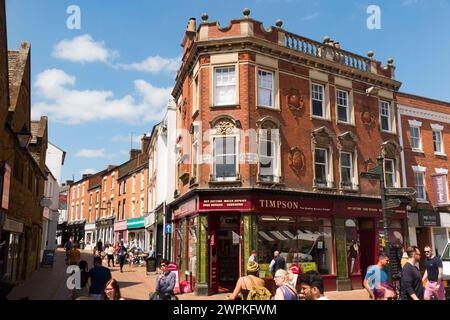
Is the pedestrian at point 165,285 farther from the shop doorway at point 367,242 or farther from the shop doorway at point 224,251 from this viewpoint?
the shop doorway at point 367,242

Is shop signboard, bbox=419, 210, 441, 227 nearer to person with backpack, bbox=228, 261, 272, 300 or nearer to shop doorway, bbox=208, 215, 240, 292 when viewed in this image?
shop doorway, bbox=208, 215, 240, 292

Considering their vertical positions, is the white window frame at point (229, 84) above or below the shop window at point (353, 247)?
above

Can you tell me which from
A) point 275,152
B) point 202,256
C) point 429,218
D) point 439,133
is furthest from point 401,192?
point 439,133

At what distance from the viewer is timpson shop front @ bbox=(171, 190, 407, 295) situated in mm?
16547

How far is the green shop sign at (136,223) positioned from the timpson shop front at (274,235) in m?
15.2

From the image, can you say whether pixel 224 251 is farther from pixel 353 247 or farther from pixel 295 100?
pixel 295 100

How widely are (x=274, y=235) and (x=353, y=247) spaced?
4.49 metres

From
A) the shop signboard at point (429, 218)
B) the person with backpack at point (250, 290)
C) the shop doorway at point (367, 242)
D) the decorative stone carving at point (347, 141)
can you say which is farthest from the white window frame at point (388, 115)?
the person with backpack at point (250, 290)

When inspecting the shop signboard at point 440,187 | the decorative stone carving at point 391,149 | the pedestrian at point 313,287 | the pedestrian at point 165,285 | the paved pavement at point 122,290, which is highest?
the decorative stone carving at point 391,149

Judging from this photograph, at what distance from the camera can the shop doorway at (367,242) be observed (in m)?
20.0

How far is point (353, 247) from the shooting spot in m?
19.1
